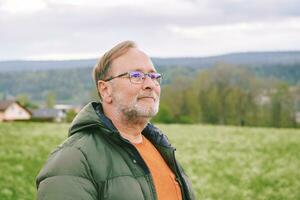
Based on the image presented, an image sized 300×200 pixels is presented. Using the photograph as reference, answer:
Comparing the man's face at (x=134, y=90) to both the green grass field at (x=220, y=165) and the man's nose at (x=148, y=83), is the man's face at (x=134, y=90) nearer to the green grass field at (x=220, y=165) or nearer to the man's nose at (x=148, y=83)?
the man's nose at (x=148, y=83)

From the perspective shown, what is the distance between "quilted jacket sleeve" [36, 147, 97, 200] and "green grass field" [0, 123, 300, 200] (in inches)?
367

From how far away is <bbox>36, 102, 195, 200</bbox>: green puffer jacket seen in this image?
4.14 meters

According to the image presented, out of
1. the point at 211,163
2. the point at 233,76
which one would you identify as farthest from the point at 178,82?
the point at 211,163

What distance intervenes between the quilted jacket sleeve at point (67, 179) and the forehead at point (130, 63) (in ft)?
2.49

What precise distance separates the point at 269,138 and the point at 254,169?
10204 mm

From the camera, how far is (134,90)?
15.3ft

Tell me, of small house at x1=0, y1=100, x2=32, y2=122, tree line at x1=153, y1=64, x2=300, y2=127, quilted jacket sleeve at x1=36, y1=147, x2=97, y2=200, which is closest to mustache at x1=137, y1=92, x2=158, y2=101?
quilted jacket sleeve at x1=36, y1=147, x2=97, y2=200

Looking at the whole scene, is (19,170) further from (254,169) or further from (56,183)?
(56,183)

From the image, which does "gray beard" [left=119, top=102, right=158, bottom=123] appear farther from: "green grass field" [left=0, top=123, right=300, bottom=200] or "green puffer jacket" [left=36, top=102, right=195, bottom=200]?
"green grass field" [left=0, top=123, right=300, bottom=200]

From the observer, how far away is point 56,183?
4.12 meters

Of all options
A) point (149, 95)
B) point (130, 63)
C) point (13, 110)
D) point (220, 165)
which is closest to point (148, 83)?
point (149, 95)

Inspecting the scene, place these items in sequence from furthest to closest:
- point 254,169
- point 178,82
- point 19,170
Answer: point 178,82 < point 254,169 < point 19,170

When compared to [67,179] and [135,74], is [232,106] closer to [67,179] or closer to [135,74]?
[135,74]

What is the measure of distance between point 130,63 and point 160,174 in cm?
88
